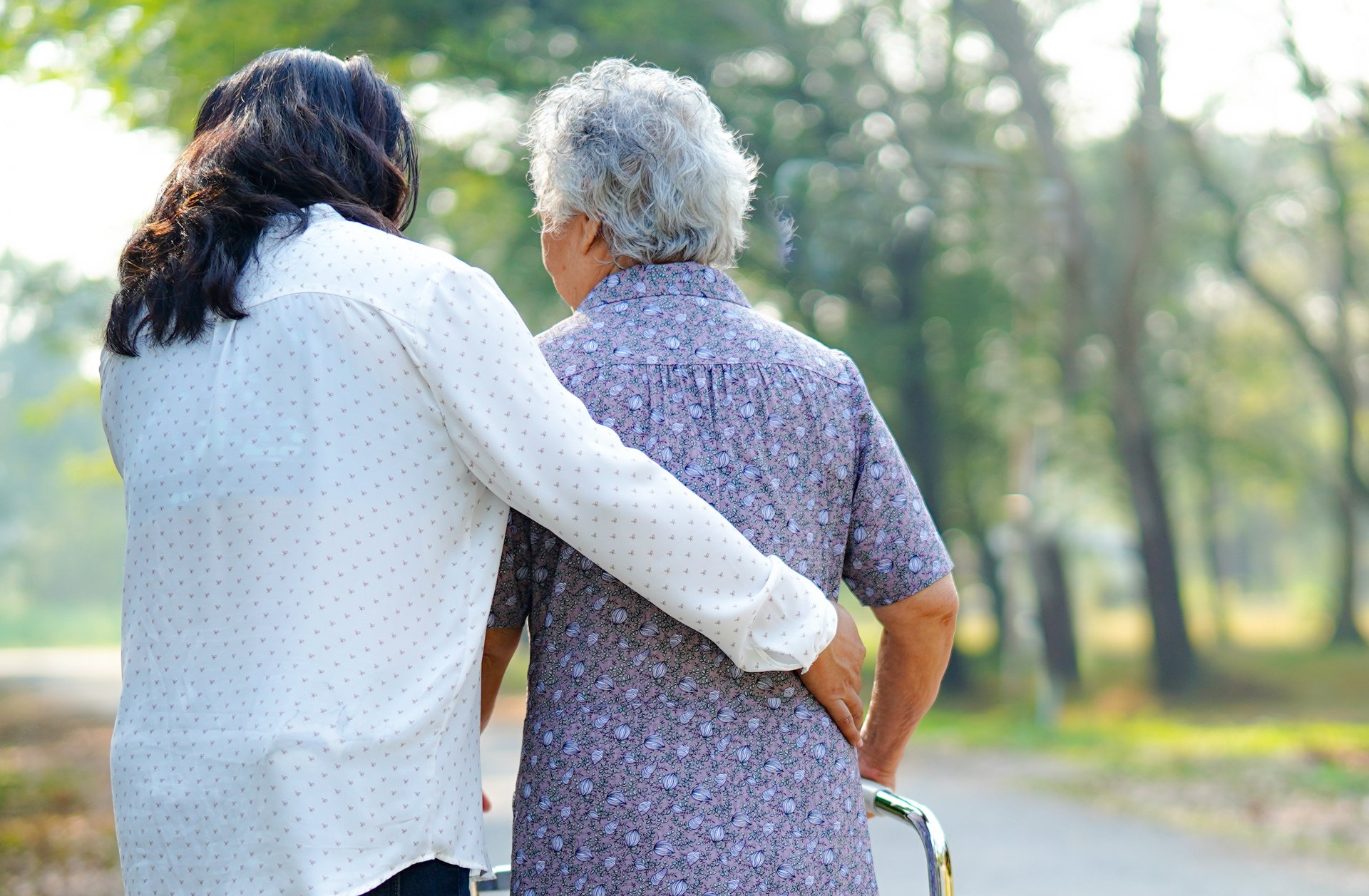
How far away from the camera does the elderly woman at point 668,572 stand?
1616mm

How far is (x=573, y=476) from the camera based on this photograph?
58.3 inches

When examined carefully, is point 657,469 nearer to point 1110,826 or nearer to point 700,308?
point 700,308

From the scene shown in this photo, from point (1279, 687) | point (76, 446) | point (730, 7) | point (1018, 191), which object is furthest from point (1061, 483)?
point (76, 446)

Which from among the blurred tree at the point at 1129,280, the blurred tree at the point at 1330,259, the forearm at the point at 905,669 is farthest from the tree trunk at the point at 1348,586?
the forearm at the point at 905,669

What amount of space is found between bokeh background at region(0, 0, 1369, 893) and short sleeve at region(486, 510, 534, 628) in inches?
22.1

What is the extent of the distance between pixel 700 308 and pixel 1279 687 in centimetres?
1758

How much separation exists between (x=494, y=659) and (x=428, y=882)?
0.44m

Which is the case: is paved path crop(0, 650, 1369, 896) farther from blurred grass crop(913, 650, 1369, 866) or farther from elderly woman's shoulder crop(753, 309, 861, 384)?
elderly woman's shoulder crop(753, 309, 861, 384)

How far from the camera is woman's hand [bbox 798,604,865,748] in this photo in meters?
1.70

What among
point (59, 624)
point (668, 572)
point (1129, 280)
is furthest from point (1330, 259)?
point (59, 624)

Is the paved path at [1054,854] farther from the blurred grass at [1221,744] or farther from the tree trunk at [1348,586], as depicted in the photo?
the tree trunk at [1348,586]

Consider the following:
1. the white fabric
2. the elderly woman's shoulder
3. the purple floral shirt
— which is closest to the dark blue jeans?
the white fabric

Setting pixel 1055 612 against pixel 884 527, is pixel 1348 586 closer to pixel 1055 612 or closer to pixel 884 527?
pixel 1055 612

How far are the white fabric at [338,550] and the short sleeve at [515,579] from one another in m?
0.19
